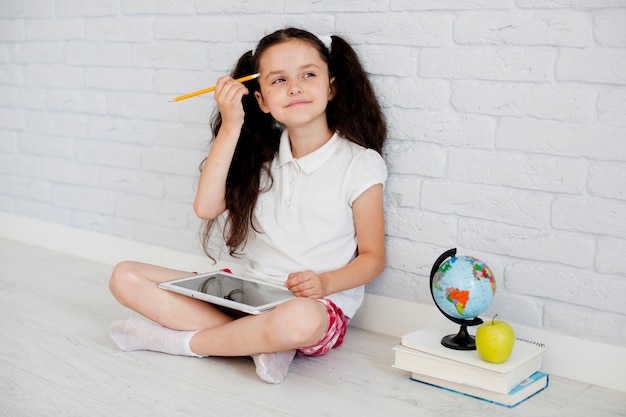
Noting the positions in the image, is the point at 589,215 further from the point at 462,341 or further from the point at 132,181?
the point at 132,181

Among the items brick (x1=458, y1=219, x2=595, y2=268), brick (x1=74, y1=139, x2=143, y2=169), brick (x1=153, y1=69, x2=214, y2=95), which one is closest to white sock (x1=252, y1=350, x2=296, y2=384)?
brick (x1=458, y1=219, x2=595, y2=268)

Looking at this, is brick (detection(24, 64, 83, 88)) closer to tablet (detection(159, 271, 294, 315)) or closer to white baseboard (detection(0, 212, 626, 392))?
white baseboard (detection(0, 212, 626, 392))

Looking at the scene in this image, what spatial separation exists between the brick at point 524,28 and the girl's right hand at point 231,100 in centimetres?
47

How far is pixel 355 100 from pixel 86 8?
39.8 inches

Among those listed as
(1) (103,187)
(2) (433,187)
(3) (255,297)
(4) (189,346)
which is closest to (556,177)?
(2) (433,187)

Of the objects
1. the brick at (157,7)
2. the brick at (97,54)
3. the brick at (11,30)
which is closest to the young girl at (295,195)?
the brick at (157,7)

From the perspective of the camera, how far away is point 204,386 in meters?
1.48

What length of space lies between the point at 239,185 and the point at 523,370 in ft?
2.45

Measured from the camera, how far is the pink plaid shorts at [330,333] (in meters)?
1.61

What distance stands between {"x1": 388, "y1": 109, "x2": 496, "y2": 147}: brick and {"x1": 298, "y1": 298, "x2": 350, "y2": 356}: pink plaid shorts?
15.2 inches

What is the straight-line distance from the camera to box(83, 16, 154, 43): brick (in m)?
2.19

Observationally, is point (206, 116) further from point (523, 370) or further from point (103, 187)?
point (523, 370)

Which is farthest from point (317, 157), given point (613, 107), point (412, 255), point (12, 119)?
point (12, 119)

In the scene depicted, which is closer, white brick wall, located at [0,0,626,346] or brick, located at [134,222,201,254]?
white brick wall, located at [0,0,626,346]
